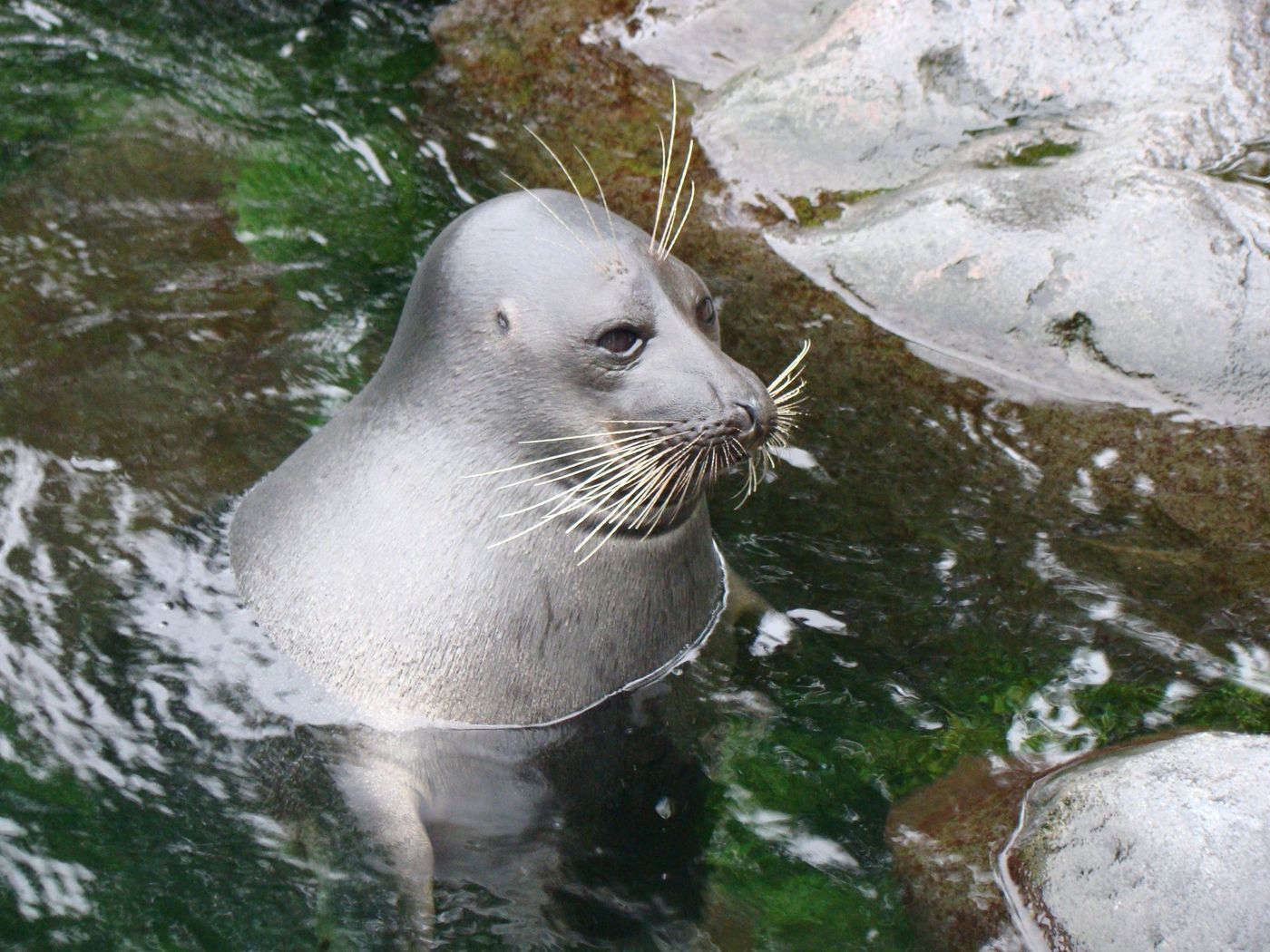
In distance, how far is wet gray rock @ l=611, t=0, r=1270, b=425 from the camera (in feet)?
20.1

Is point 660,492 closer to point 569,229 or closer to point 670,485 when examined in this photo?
point 670,485

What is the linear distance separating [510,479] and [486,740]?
0.80 metres

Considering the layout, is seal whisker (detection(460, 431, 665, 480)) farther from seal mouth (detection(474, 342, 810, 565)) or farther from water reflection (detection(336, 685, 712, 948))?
water reflection (detection(336, 685, 712, 948))

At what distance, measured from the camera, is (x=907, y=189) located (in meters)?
6.90

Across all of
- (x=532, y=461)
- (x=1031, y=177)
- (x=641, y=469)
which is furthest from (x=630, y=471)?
(x=1031, y=177)

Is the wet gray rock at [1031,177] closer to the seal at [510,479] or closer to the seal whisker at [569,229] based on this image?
the seal at [510,479]

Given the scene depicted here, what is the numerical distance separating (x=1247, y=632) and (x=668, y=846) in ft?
7.27

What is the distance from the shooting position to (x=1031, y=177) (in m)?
6.69

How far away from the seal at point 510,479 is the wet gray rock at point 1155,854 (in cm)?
137

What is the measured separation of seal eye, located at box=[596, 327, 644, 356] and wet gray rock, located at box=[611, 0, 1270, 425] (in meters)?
2.37

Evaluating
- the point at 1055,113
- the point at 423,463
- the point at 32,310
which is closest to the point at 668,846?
the point at 423,463

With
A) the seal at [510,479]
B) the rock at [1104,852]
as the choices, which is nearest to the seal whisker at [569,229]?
the seal at [510,479]

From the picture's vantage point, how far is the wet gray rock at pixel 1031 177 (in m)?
6.12

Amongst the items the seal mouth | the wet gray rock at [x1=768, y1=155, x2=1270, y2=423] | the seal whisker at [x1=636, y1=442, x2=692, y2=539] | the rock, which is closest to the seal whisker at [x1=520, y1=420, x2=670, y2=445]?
the seal mouth
